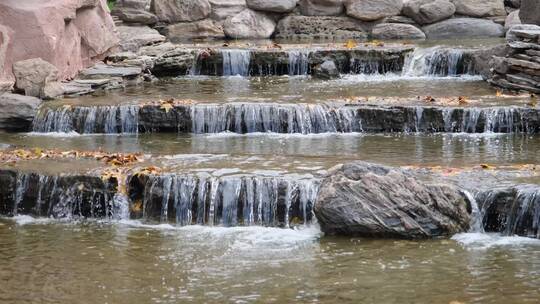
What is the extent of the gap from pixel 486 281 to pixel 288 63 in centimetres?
1151

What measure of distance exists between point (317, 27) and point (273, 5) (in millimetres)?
1256

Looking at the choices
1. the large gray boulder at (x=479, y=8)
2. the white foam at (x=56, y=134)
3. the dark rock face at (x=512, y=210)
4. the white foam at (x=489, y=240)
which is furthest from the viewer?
the large gray boulder at (x=479, y=8)

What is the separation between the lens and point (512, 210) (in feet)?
29.3

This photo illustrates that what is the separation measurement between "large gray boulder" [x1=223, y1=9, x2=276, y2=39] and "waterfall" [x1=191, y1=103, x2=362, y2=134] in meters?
10.6

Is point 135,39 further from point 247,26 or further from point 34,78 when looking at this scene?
point 34,78

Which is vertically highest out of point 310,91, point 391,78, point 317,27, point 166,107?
point 317,27

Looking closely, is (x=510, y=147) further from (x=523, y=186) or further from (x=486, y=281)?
(x=486, y=281)

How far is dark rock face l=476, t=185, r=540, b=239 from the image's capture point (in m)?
8.84

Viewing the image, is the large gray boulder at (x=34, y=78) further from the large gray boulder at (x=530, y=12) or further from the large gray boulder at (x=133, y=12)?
the large gray boulder at (x=530, y=12)

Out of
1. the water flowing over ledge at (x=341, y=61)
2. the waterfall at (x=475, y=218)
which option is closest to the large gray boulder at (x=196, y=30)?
the water flowing over ledge at (x=341, y=61)

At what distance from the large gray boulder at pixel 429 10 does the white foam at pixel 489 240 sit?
15.1 m

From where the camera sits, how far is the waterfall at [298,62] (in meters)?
18.3

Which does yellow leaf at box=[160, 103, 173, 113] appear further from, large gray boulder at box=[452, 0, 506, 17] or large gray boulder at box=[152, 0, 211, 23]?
large gray boulder at box=[452, 0, 506, 17]

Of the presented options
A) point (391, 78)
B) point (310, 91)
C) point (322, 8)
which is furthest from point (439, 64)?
point (322, 8)
